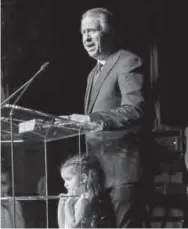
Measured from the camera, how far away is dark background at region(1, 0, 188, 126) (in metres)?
2.12

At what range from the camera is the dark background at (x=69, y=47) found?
2.12 metres

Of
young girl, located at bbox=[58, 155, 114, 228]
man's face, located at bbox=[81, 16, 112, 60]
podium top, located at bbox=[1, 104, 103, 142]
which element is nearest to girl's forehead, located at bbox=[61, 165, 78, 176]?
young girl, located at bbox=[58, 155, 114, 228]

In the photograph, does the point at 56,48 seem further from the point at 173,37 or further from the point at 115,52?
the point at 173,37

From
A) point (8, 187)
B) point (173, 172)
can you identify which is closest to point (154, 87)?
point (173, 172)

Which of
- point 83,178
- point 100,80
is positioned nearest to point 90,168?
point 83,178

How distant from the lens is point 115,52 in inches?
83.8

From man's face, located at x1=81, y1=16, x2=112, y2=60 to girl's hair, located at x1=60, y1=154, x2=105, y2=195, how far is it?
0.37 meters

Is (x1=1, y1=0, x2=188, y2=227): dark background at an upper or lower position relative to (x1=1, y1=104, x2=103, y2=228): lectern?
upper

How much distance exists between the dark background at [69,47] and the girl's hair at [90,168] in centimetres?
18

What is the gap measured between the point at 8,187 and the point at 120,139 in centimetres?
47

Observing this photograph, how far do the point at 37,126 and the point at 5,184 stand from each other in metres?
0.52

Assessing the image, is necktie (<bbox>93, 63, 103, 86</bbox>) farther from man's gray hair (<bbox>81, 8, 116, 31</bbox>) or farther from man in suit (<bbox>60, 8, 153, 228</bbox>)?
man's gray hair (<bbox>81, 8, 116, 31</bbox>)

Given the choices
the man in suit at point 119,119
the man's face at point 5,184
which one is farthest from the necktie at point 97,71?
the man's face at point 5,184

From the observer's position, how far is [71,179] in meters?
2.00
